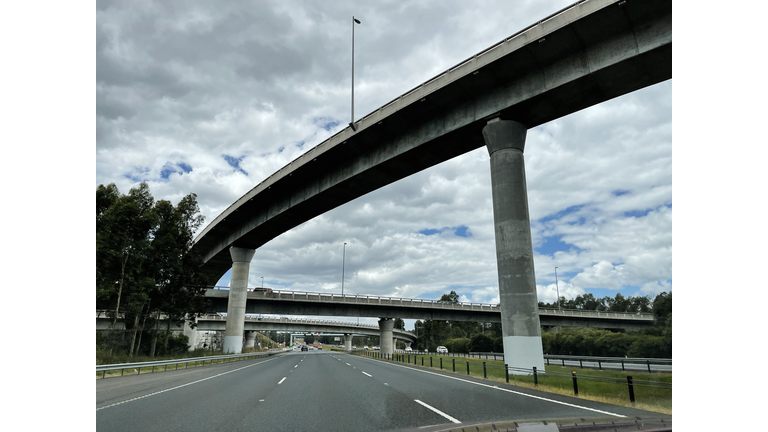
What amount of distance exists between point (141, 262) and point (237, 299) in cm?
1389

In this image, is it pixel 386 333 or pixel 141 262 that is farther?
pixel 386 333

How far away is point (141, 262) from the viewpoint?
32969mm

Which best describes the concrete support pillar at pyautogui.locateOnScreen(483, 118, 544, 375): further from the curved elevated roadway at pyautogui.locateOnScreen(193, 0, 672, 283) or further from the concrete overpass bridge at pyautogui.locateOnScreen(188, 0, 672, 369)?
the curved elevated roadway at pyautogui.locateOnScreen(193, 0, 672, 283)

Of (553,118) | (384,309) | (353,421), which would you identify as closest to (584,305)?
(384,309)

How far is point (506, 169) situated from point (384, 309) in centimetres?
4054

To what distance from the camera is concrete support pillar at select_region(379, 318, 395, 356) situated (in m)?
61.0

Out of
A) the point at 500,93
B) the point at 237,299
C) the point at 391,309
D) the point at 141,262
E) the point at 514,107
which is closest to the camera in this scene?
the point at 514,107

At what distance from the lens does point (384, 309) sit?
189 ft

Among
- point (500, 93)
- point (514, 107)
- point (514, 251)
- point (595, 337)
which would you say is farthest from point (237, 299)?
point (595, 337)

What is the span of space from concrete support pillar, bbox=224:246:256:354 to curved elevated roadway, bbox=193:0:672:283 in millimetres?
15259

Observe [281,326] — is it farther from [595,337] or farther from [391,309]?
[595,337]

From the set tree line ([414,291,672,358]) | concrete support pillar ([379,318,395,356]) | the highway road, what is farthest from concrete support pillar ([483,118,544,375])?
concrete support pillar ([379,318,395,356])

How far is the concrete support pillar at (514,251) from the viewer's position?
1870cm

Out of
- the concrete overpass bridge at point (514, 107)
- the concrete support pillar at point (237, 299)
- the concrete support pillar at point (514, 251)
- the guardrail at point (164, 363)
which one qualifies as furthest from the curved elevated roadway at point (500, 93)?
the concrete support pillar at point (237, 299)
